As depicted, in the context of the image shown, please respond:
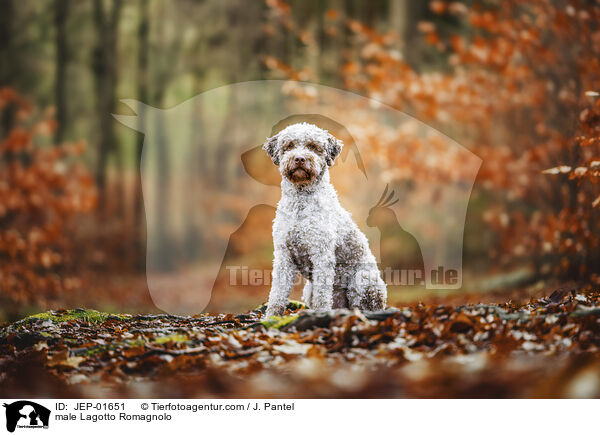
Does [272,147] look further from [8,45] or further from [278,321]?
[8,45]

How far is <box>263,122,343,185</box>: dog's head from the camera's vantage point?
471cm

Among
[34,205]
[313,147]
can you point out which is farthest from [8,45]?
[313,147]

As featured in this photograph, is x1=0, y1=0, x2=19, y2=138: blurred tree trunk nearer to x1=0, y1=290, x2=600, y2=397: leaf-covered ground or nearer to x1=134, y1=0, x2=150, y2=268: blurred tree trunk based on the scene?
x1=134, y1=0, x2=150, y2=268: blurred tree trunk

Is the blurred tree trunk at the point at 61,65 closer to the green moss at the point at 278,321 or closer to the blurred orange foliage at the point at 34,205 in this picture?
the blurred orange foliage at the point at 34,205

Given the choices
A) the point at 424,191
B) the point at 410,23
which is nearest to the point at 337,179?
the point at 424,191

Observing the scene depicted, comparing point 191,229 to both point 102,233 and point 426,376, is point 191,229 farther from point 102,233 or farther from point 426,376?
point 426,376

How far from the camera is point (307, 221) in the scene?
4855mm

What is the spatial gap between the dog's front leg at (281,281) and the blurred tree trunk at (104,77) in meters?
5.38

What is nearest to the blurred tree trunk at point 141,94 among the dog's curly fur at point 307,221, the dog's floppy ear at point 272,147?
the dog's floppy ear at point 272,147

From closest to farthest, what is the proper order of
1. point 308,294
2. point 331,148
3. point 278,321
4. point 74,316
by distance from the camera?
point 278,321 < point 331,148 < point 308,294 < point 74,316

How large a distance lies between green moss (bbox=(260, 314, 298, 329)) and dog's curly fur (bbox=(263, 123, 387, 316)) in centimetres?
19

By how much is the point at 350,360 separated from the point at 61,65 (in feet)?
24.0

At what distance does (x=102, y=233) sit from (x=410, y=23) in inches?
Answer: 233

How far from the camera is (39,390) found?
450 centimetres
